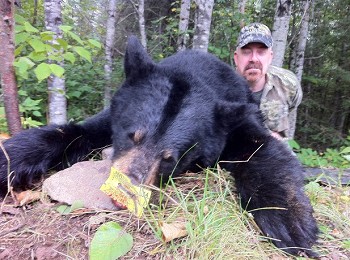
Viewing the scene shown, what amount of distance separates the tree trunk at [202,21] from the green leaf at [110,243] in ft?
12.5

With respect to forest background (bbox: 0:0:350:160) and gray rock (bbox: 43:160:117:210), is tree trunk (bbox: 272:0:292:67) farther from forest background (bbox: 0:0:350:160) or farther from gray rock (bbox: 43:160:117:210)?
gray rock (bbox: 43:160:117:210)

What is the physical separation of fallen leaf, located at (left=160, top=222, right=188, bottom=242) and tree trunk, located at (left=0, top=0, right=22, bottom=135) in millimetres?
1252

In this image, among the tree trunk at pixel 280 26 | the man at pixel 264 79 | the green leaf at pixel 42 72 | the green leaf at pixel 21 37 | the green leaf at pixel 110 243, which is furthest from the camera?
the tree trunk at pixel 280 26

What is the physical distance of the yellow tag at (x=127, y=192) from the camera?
1548 millimetres

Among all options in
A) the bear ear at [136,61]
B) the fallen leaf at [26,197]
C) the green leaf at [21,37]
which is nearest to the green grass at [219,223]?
the fallen leaf at [26,197]

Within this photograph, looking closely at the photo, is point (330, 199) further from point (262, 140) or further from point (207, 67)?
point (207, 67)

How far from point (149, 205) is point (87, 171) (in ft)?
1.74

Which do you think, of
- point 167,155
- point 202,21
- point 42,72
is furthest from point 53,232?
point 202,21

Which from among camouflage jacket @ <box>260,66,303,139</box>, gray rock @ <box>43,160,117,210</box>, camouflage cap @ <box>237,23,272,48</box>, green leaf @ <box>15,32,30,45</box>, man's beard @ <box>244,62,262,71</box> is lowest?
gray rock @ <box>43,160,117,210</box>

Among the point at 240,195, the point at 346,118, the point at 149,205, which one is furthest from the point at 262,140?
the point at 346,118

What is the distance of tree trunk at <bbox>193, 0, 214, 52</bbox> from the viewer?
15.0 ft

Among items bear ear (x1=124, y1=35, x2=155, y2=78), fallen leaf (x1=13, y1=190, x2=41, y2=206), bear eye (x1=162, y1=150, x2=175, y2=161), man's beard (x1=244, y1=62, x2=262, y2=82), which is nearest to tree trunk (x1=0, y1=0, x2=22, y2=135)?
fallen leaf (x1=13, y1=190, x2=41, y2=206)

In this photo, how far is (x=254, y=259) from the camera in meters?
1.40

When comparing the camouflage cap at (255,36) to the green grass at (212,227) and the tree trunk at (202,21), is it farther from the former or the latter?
the green grass at (212,227)
